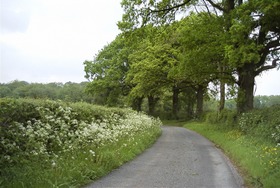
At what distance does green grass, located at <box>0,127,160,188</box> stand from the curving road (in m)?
0.31

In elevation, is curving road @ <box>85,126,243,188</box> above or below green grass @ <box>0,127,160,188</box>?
below

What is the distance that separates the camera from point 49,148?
30.8ft

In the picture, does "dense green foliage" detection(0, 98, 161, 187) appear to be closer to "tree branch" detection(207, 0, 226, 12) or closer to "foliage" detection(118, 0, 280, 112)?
"foliage" detection(118, 0, 280, 112)

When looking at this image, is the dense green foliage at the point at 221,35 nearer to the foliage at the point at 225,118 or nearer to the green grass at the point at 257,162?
the foliage at the point at 225,118

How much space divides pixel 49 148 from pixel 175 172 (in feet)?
13.3

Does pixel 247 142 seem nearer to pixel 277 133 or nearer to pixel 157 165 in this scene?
pixel 277 133

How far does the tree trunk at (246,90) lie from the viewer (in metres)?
22.4

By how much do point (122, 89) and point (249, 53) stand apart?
124ft

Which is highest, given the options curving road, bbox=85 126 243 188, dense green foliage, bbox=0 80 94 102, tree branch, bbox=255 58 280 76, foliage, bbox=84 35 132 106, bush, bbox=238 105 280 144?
foliage, bbox=84 35 132 106

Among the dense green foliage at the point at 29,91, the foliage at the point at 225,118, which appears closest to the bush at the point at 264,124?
the foliage at the point at 225,118

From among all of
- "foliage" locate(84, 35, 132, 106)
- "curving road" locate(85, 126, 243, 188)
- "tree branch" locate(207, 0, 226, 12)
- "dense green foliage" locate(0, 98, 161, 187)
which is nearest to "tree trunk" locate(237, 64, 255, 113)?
"tree branch" locate(207, 0, 226, 12)

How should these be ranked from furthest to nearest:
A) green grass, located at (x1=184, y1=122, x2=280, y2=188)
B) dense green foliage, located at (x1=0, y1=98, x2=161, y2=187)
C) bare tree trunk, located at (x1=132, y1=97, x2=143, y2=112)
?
bare tree trunk, located at (x1=132, y1=97, x2=143, y2=112)
green grass, located at (x1=184, y1=122, x2=280, y2=188)
dense green foliage, located at (x1=0, y1=98, x2=161, y2=187)

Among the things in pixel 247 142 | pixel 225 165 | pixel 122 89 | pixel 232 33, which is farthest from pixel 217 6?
pixel 122 89

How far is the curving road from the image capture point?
892cm
